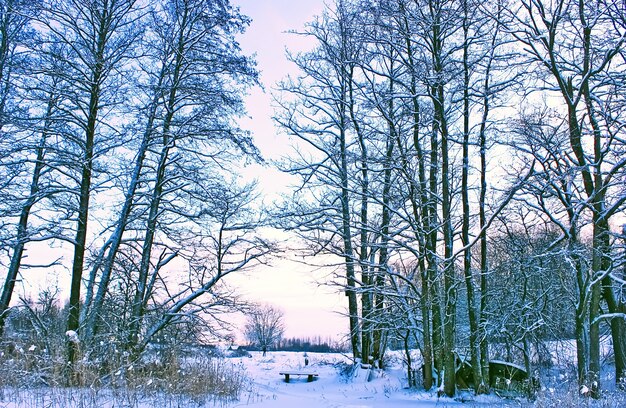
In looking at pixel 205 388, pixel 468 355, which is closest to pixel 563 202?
pixel 468 355

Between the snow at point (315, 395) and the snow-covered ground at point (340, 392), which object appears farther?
the snow-covered ground at point (340, 392)

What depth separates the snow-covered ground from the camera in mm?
9133

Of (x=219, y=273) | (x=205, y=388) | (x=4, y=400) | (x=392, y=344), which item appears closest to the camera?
(x=4, y=400)

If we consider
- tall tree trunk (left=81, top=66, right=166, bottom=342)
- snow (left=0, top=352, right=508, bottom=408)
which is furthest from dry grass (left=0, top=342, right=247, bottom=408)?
tall tree trunk (left=81, top=66, right=166, bottom=342)

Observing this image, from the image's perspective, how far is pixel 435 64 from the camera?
10969mm

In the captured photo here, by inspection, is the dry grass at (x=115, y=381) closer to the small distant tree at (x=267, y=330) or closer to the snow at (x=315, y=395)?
the snow at (x=315, y=395)

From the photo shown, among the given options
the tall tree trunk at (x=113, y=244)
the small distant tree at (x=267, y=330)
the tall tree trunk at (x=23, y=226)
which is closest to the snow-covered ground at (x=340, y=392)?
the tall tree trunk at (x=113, y=244)

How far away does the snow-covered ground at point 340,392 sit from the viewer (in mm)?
9133

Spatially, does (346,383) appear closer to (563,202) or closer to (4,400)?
(563,202)

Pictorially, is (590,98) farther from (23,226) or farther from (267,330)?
(267,330)

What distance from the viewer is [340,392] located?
12.5m

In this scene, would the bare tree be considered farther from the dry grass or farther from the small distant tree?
the small distant tree

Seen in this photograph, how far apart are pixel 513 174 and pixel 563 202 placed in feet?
3.52

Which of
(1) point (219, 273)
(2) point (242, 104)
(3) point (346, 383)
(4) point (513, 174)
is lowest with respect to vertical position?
(3) point (346, 383)
